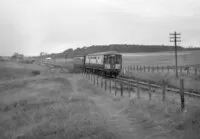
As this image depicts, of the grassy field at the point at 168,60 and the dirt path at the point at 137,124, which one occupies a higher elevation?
the grassy field at the point at 168,60

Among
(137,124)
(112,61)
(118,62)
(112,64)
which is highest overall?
(112,61)

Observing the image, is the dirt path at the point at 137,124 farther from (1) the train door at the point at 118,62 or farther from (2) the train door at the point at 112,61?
(1) the train door at the point at 118,62

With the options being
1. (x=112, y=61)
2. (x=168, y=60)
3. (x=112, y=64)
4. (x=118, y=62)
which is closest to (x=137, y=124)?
(x=112, y=64)

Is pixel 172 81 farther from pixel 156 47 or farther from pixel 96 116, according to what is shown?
pixel 156 47

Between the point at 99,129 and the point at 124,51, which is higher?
the point at 124,51

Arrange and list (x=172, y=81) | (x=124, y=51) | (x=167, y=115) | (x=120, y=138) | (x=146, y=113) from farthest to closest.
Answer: (x=124, y=51) < (x=172, y=81) < (x=146, y=113) < (x=167, y=115) < (x=120, y=138)

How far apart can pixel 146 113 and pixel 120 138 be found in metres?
2.84

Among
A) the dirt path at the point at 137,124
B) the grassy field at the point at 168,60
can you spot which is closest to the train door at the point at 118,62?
the dirt path at the point at 137,124

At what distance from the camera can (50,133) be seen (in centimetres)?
744

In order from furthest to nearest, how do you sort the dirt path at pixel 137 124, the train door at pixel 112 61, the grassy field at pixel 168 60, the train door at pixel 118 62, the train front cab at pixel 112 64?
the grassy field at pixel 168 60 < the train door at pixel 118 62 < the train door at pixel 112 61 < the train front cab at pixel 112 64 < the dirt path at pixel 137 124

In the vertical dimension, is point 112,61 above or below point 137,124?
above

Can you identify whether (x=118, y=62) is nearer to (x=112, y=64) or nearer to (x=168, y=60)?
(x=112, y=64)

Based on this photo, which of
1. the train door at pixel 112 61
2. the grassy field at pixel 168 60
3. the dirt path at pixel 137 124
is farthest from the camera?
the grassy field at pixel 168 60

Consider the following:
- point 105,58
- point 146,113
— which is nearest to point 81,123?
Result: point 146,113
